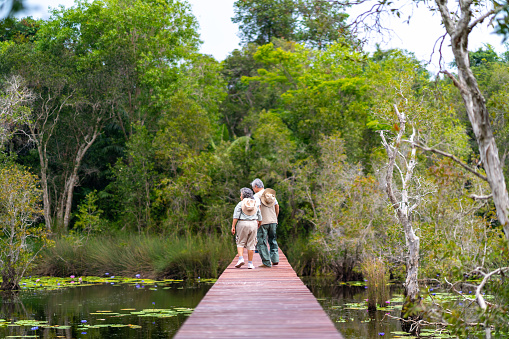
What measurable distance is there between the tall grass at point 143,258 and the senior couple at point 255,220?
8.10m

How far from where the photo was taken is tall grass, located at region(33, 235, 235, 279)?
1698cm

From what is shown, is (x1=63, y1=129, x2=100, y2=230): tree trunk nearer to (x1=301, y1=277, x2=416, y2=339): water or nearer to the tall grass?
the tall grass

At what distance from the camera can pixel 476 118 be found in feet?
16.3

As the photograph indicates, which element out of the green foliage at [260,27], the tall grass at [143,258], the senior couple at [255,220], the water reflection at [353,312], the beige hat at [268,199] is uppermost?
the green foliage at [260,27]

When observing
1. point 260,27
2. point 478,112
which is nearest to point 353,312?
point 478,112

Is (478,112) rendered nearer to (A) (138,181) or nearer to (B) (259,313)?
(B) (259,313)

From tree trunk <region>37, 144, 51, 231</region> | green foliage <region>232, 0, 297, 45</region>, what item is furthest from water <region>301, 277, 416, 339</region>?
green foliage <region>232, 0, 297, 45</region>

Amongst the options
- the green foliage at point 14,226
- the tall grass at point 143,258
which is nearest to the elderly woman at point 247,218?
the green foliage at point 14,226

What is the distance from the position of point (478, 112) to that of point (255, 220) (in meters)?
4.17

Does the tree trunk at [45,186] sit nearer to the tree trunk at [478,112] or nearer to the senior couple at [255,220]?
the senior couple at [255,220]

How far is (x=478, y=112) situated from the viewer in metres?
4.94

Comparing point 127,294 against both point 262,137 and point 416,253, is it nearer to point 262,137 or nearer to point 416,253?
point 416,253

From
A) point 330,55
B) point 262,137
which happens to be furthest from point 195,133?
point 330,55

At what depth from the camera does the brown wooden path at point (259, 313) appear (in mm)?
4031
